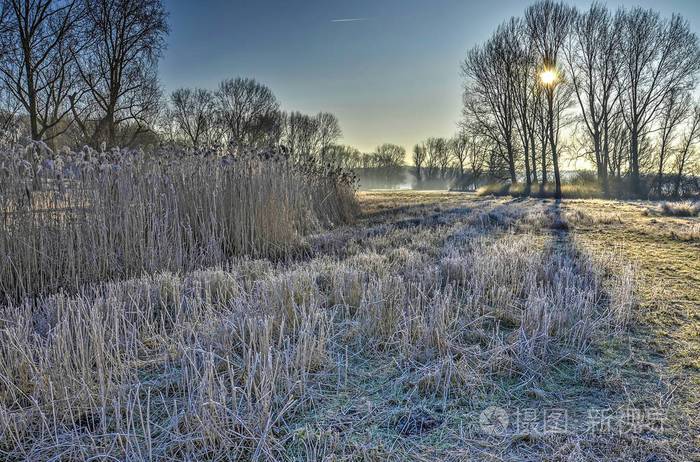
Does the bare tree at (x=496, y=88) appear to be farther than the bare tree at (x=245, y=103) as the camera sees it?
No

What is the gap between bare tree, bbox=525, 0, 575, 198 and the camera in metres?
19.9

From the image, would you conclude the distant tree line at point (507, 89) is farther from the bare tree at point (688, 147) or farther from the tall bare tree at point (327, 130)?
the tall bare tree at point (327, 130)

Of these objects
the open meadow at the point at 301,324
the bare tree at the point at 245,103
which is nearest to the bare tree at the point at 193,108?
the bare tree at the point at 245,103

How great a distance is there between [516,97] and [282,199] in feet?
76.5

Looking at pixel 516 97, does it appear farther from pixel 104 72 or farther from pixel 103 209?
pixel 103 209

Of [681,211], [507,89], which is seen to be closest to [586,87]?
[507,89]

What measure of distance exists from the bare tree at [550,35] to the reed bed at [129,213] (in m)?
19.3

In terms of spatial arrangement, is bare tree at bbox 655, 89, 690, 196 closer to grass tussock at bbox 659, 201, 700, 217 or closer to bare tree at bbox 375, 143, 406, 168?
grass tussock at bbox 659, 201, 700, 217

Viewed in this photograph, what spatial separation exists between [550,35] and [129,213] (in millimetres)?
23790

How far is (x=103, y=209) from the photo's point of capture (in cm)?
393

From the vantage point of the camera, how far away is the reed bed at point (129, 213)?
346cm

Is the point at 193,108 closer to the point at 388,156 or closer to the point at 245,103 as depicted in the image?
the point at 245,103

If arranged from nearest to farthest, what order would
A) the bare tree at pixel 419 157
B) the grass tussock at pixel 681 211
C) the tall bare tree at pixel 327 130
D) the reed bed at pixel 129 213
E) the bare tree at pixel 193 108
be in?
1. the reed bed at pixel 129 213
2. the grass tussock at pixel 681 211
3. the bare tree at pixel 193 108
4. the tall bare tree at pixel 327 130
5. the bare tree at pixel 419 157

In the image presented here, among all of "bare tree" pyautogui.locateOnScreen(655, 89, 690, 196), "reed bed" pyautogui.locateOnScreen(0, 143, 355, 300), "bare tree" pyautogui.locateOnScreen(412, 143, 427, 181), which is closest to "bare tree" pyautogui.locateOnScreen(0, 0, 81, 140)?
"reed bed" pyautogui.locateOnScreen(0, 143, 355, 300)
